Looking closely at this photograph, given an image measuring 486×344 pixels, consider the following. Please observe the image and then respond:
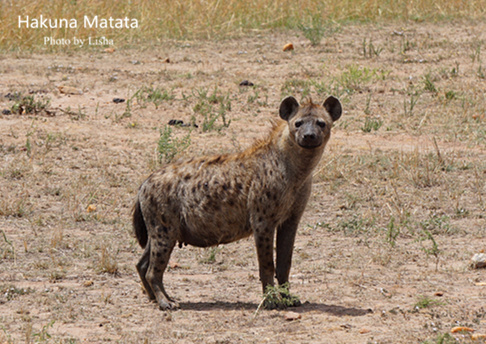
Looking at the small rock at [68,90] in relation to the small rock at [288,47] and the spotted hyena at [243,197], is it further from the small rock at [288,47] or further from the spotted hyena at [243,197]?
the spotted hyena at [243,197]

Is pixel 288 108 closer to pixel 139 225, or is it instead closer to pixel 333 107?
pixel 333 107

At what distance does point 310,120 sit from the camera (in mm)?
5102

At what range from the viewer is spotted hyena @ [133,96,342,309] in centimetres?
517

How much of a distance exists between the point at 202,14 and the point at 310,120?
27.5 ft

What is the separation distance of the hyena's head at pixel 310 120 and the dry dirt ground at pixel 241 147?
3.26 ft

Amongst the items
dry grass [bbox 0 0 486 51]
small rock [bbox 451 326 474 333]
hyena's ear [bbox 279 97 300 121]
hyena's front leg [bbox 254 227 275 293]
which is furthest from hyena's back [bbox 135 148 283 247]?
dry grass [bbox 0 0 486 51]

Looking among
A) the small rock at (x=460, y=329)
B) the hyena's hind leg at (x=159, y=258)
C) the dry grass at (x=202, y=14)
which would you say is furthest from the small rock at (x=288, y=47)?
the small rock at (x=460, y=329)

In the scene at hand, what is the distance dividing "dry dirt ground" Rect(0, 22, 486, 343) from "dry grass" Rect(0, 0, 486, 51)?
1.24ft

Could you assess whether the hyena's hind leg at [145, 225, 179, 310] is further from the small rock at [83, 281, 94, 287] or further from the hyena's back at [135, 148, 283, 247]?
the small rock at [83, 281, 94, 287]

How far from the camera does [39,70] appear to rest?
35.9 ft

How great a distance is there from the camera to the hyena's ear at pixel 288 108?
5273mm

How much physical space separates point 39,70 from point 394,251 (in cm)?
624

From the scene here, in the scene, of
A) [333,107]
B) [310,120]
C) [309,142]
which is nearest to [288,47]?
[333,107]

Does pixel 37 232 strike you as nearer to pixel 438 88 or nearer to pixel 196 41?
pixel 438 88
